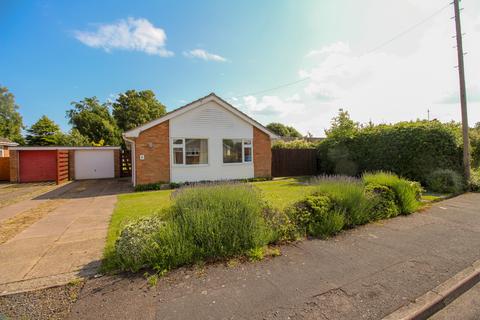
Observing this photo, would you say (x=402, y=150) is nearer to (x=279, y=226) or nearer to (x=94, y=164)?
Answer: (x=279, y=226)

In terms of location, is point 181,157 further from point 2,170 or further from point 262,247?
point 2,170

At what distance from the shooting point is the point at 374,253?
13.8ft

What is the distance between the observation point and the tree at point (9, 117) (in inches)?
1528

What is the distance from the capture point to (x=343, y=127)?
16.0 metres

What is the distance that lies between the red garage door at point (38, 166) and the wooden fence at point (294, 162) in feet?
52.9

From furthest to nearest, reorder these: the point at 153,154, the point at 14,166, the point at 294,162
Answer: the point at 294,162, the point at 14,166, the point at 153,154

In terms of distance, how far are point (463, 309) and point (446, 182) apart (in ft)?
30.6

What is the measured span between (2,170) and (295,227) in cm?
2316

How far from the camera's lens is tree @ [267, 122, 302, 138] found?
5522 centimetres

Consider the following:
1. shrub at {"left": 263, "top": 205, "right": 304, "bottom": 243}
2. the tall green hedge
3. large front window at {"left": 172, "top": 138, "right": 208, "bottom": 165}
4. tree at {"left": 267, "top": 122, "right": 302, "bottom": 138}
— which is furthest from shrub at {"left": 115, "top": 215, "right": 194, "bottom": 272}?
tree at {"left": 267, "top": 122, "right": 302, "bottom": 138}

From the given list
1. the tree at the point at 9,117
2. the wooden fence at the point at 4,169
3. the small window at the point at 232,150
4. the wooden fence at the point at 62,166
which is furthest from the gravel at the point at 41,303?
the tree at the point at 9,117

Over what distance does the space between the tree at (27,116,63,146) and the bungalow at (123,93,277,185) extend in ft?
78.1

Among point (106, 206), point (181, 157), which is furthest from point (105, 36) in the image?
point (106, 206)

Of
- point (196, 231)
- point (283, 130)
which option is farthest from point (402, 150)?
point (283, 130)
